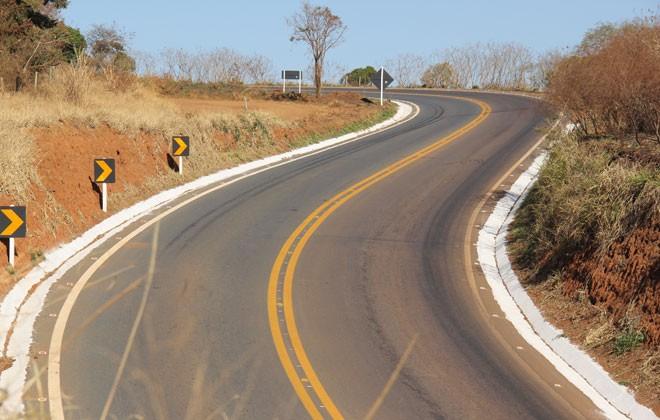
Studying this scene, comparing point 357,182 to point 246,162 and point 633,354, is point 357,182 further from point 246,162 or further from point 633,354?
point 633,354

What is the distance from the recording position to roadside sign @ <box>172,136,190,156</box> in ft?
60.4

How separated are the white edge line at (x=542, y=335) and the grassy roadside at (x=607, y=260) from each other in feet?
0.51

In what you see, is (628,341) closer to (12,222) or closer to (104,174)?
(12,222)

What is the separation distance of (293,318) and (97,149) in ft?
28.2

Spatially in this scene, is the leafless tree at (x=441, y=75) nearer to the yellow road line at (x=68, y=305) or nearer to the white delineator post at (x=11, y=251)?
the yellow road line at (x=68, y=305)

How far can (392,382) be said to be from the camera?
7.98m

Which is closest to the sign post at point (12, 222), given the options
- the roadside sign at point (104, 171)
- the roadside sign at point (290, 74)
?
the roadside sign at point (104, 171)

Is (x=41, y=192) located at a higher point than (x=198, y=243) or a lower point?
higher

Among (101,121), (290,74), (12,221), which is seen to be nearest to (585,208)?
(12,221)

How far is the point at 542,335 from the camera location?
9.94m

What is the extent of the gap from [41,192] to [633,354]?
33.9 feet

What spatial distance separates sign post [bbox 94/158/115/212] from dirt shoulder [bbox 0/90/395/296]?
0.62ft

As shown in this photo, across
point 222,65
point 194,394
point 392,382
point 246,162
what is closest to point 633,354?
point 392,382

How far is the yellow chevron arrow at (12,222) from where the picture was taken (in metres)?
11.1
